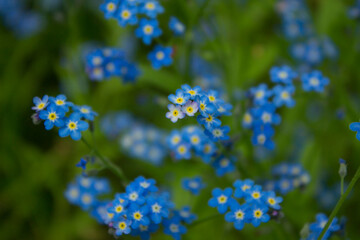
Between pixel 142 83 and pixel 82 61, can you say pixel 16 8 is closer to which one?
pixel 82 61

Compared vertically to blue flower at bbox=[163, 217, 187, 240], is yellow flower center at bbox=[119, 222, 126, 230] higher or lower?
lower

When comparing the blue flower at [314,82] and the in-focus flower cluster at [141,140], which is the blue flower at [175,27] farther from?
the in-focus flower cluster at [141,140]

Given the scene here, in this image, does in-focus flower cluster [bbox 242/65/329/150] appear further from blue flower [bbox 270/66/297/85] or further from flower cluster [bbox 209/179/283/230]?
flower cluster [bbox 209/179/283/230]

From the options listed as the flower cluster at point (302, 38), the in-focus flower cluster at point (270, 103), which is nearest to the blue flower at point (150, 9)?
the in-focus flower cluster at point (270, 103)

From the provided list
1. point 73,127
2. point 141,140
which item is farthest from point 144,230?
point 141,140

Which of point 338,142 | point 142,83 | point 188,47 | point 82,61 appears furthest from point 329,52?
point 82,61

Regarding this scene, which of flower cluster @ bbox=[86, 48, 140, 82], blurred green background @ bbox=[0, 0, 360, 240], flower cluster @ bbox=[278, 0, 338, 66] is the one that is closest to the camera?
flower cluster @ bbox=[86, 48, 140, 82]

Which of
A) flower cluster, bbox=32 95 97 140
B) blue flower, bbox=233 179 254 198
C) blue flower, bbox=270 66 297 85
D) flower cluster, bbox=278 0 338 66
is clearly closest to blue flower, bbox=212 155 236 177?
blue flower, bbox=233 179 254 198

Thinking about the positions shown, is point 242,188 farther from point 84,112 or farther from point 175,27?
point 175,27
